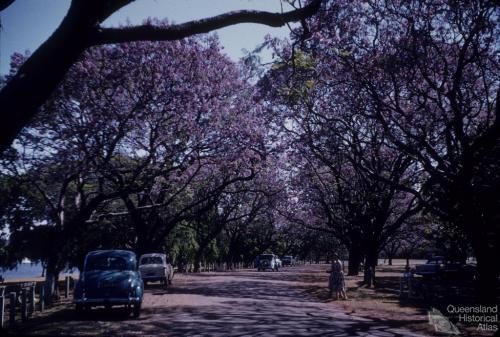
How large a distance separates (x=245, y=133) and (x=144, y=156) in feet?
18.6

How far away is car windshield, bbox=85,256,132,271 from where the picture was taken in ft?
47.4

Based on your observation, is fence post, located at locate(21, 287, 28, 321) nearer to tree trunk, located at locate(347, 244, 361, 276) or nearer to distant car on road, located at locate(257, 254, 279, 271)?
tree trunk, located at locate(347, 244, 361, 276)

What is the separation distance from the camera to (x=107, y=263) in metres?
14.6

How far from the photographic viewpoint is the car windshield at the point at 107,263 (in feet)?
47.4

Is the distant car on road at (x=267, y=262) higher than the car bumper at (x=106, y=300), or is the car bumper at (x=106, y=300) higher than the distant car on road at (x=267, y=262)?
the car bumper at (x=106, y=300)

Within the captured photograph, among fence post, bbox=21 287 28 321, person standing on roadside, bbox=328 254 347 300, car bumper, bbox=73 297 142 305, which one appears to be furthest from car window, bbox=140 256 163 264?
fence post, bbox=21 287 28 321

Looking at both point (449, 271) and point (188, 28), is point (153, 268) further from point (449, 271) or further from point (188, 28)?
point (449, 271)

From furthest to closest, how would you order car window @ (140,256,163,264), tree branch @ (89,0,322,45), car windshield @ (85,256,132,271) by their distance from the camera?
car window @ (140,256,163,264)
car windshield @ (85,256,132,271)
tree branch @ (89,0,322,45)

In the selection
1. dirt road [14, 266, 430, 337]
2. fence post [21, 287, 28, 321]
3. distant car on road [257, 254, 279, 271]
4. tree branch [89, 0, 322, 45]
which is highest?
tree branch [89, 0, 322, 45]

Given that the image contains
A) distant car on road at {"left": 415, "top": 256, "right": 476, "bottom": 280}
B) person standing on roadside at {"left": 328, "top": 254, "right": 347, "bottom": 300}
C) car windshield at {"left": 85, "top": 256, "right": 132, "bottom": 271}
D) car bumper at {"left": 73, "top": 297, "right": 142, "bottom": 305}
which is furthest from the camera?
distant car on road at {"left": 415, "top": 256, "right": 476, "bottom": 280}

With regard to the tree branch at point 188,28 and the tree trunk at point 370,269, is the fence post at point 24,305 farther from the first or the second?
the tree trunk at point 370,269

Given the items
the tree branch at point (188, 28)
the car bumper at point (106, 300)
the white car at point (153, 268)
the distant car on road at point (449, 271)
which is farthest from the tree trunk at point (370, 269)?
the tree branch at point (188, 28)

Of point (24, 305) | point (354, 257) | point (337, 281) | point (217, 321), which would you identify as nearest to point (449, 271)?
point (354, 257)

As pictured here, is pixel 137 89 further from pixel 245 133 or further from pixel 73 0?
pixel 73 0
